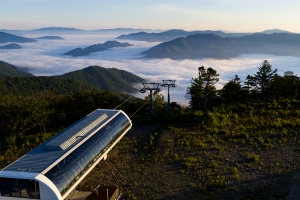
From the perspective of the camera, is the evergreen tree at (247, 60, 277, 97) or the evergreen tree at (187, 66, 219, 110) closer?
the evergreen tree at (187, 66, 219, 110)

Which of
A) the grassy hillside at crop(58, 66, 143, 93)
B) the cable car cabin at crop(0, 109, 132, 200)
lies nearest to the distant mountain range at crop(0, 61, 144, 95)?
the grassy hillside at crop(58, 66, 143, 93)

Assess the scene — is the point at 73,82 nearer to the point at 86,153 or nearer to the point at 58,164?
the point at 86,153

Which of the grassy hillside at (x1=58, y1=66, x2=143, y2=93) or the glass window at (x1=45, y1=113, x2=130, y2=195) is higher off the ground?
the glass window at (x1=45, y1=113, x2=130, y2=195)

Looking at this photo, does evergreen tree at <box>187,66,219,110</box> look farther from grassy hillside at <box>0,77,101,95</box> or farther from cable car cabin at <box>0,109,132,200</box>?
grassy hillside at <box>0,77,101,95</box>

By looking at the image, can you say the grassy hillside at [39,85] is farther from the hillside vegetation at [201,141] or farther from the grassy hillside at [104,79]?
the hillside vegetation at [201,141]

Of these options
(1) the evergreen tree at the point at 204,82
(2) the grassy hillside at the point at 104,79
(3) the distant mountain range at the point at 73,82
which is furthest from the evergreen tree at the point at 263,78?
(2) the grassy hillside at the point at 104,79

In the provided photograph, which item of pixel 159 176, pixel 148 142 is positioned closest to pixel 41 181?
pixel 159 176

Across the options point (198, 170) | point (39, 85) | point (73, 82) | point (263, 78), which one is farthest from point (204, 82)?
point (39, 85)
